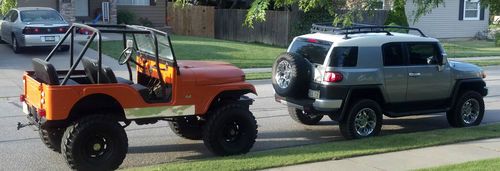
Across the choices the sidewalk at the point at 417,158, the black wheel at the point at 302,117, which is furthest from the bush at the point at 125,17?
the sidewalk at the point at 417,158

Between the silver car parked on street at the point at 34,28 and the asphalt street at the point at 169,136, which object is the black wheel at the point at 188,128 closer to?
the asphalt street at the point at 169,136

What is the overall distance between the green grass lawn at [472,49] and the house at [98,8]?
14343mm

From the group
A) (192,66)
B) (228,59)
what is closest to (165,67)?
(192,66)

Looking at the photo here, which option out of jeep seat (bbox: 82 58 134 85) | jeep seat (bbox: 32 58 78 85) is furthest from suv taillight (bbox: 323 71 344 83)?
jeep seat (bbox: 32 58 78 85)

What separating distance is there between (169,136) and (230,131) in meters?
1.61

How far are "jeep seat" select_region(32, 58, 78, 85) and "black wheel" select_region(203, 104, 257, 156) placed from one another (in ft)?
6.15

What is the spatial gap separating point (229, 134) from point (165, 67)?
124 cm

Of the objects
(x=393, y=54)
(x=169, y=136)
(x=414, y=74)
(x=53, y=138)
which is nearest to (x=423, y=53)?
(x=414, y=74)

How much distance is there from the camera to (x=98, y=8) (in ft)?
103

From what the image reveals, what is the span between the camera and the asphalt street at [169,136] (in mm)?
8344

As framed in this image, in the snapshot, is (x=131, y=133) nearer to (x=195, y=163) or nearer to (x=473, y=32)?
(x=195, y=163)

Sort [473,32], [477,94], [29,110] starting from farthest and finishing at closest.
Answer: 1. [473,32]
2. [477,94]
3. [29,110]

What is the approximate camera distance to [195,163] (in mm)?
7754

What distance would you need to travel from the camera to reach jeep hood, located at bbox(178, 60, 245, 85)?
834 centimetres
